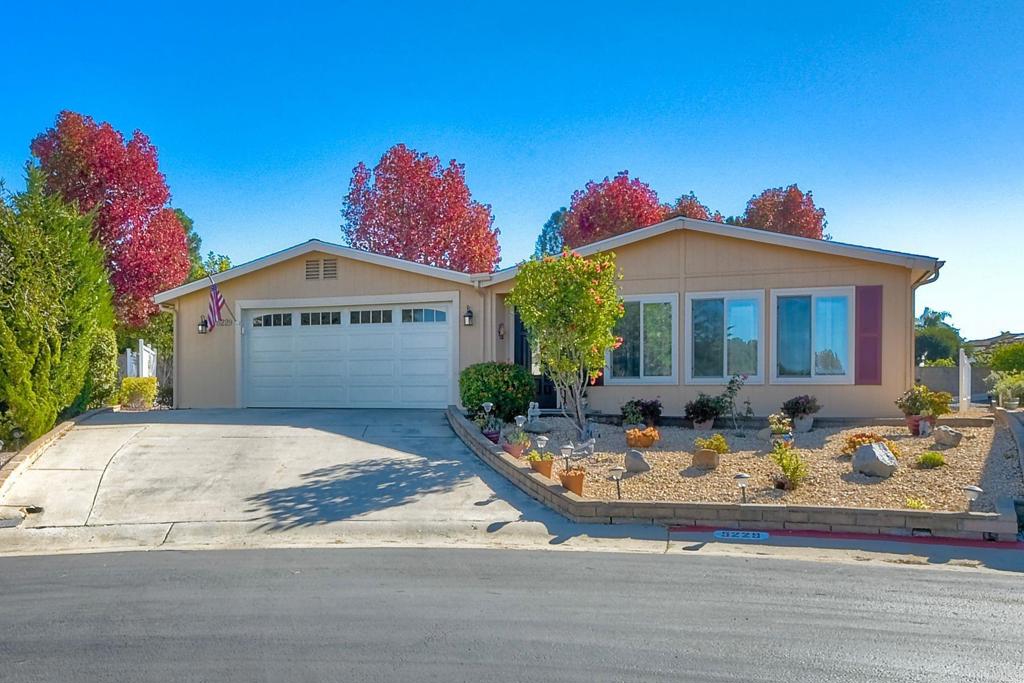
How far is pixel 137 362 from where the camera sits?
23.7 m

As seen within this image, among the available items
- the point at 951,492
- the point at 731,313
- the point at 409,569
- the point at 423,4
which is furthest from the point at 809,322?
the point at 409,569

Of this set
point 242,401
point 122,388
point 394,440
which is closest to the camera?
point 394,440

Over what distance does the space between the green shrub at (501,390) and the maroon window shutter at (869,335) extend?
544 cm

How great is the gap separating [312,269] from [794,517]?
36.2ft

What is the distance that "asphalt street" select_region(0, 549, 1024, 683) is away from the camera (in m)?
4.27

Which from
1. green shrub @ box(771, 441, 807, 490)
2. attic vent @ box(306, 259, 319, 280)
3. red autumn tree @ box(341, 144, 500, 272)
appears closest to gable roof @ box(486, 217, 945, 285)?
attic vent @ box(306, 259, 319, 280)

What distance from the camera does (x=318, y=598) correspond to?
5.54 meters

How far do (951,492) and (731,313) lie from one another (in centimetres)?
566

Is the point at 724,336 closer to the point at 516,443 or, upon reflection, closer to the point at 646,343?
the point at 646,343

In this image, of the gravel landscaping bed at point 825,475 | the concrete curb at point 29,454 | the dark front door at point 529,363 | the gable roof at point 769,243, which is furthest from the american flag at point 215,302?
the gravel landscaping bed at point 825,475

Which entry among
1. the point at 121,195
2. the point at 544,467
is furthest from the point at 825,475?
the point at 121,195

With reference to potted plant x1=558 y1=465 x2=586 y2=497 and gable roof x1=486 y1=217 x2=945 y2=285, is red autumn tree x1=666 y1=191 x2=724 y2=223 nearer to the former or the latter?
gable roof x1=486 y1=217 x2=945 y2=285

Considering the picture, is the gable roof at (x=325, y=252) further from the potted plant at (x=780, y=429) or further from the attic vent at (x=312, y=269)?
the potted plant at (x=780, y=429)

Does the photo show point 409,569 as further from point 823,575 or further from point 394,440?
point 394,440
